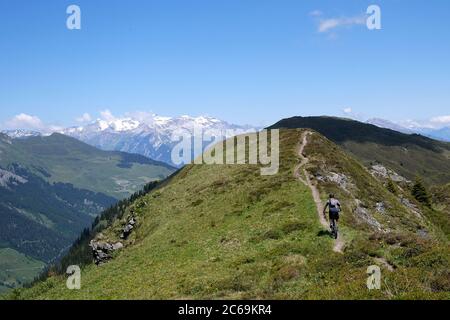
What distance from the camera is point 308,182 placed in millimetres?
53125

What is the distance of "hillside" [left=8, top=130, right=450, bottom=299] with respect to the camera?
2391cm

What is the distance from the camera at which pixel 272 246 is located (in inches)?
1369

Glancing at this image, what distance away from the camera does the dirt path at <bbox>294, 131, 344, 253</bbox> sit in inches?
1309

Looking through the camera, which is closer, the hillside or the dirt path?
the hillside

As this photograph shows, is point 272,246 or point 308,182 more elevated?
point 308,182

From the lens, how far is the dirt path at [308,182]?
33.2 metres

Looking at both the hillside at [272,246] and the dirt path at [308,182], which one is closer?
the hillside at [272,246]

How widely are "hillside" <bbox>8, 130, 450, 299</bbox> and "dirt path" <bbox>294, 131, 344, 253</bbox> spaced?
38 centimetres

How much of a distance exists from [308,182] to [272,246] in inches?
784

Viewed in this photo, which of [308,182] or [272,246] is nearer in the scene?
[272,246]

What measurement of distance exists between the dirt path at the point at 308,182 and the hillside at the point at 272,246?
384 millimetres
